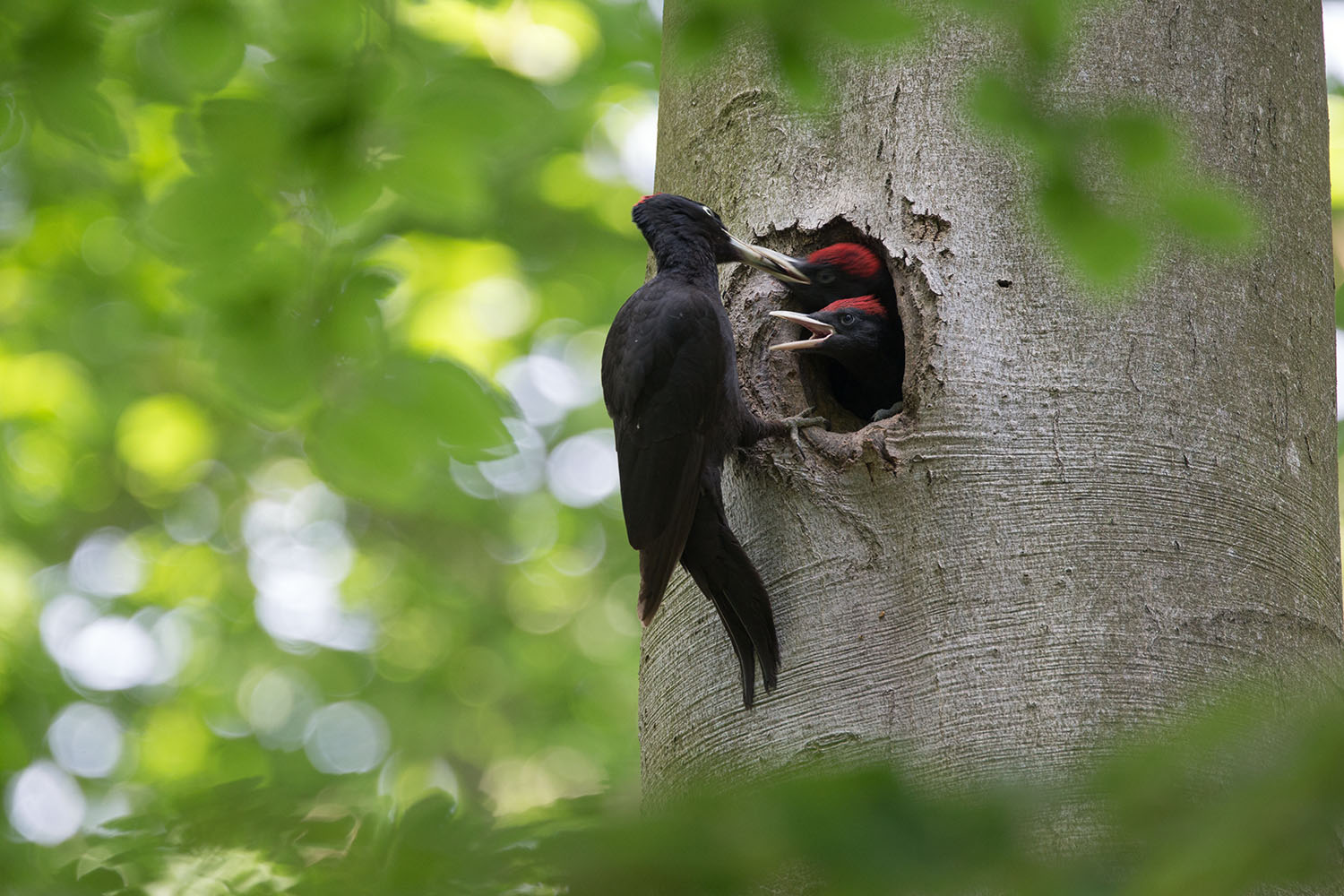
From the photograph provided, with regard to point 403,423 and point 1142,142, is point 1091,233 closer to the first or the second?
point 1142,142

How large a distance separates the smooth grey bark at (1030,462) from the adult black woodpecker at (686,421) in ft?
0.20

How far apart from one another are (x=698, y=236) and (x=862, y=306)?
53cm

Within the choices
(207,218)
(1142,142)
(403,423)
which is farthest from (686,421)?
(1142,142)

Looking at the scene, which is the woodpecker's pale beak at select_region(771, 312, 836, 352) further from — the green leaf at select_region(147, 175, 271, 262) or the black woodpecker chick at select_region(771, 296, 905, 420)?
the green leaf at select_region(147, 175, 271, 262)

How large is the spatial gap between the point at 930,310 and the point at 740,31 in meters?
0.63

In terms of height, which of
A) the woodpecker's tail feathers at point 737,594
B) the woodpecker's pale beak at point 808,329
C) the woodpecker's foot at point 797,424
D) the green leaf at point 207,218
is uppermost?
the green leaf at point 207,218

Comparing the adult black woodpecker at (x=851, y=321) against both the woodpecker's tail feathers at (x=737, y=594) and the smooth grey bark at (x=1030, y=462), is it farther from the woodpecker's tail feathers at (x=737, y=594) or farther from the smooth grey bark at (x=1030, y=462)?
the woodpecker's tail feathers at (x=737, y=594)

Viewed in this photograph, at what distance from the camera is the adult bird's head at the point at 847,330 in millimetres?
2922

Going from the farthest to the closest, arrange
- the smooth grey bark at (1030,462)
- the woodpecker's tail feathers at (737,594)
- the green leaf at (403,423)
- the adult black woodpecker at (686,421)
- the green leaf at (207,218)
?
the green leaf at (403,423) < the green leaf at (207,218) < the adult black woodpecker at (686,421) < the woodpecker's tail feathers at (737,594) < the smooth grey bark at (1030,462)

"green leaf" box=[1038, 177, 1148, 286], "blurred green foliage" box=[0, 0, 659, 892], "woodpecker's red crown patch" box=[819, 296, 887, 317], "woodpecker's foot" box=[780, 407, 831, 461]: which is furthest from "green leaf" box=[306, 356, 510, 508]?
"green leaf" box=[1038, 177, 1148, 286]

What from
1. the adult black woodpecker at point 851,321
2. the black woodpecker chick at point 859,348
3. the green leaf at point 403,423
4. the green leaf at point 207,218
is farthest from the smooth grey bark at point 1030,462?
the green leaf at point 207,218

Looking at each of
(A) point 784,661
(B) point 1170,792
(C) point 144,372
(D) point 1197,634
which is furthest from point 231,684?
(B) point 1170,792

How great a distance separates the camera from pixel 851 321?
10.3ft

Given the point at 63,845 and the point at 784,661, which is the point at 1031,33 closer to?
the point at 784,661
